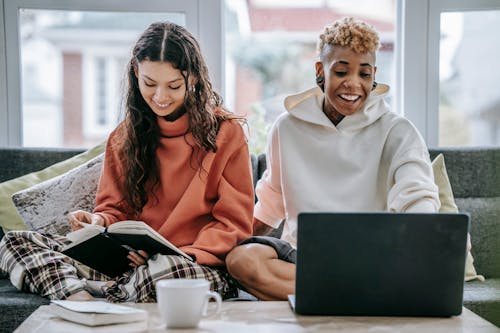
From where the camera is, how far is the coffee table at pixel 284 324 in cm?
123

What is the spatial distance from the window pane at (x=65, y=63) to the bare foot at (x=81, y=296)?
119 cm

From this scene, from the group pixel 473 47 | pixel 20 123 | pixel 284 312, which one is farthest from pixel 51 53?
pixel 284 312

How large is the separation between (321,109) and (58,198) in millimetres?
957

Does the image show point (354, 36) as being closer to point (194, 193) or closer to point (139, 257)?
point (194, 193)

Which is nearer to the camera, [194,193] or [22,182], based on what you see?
[194,193]

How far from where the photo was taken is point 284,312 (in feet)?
4.47

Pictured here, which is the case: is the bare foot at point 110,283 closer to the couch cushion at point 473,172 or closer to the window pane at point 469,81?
the couch cushion at point 473,172

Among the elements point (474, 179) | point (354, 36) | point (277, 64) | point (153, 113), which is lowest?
point (474, 179)

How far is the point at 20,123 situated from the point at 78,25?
0.51m

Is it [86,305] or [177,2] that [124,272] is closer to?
[86,305]

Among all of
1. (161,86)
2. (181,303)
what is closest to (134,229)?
(181,303)

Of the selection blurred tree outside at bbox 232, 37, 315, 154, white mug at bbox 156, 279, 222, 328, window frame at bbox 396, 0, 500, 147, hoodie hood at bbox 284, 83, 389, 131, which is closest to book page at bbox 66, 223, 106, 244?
white mug at bbox 156, 279, 222, 328

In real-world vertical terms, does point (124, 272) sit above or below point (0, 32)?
below

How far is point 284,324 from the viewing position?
1269 millimetres
